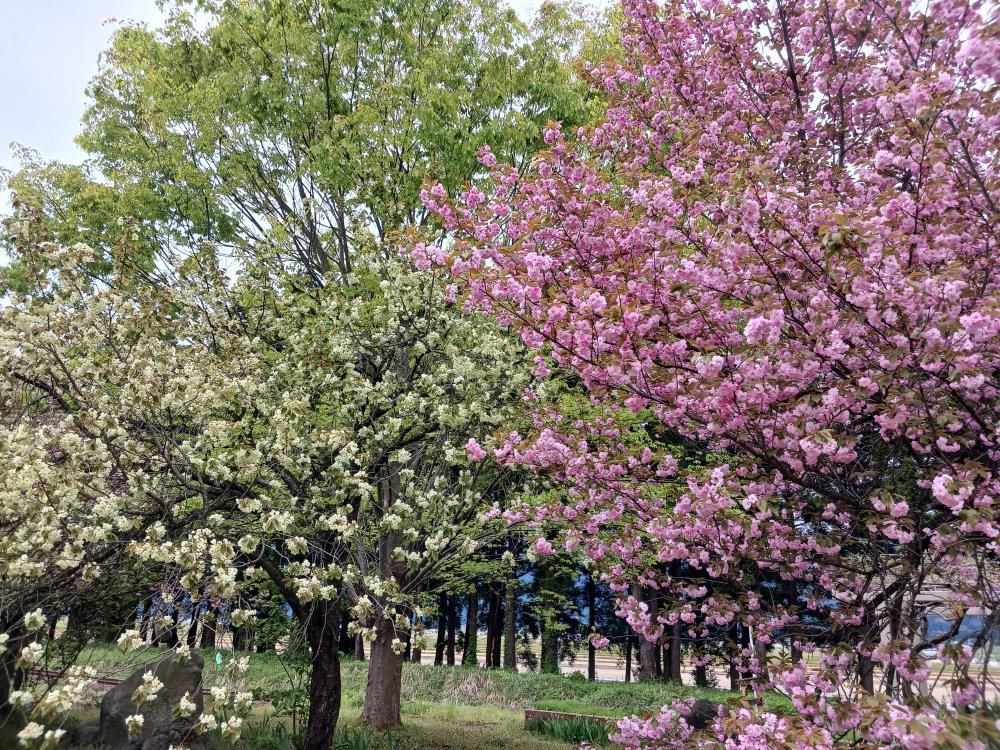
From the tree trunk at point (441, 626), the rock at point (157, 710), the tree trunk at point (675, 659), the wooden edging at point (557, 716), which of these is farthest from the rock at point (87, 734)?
the tree trunk at point (441, 626)

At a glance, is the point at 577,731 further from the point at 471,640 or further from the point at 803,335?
the point at 471,640

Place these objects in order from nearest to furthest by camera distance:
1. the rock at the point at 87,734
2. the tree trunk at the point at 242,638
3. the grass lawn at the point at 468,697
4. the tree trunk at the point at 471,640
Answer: the tree trunk at the point at 242,638 < the rock at the point at 87,734 < the grass lawn at the point at 468,697 < the tree trunk at the point at 471,640

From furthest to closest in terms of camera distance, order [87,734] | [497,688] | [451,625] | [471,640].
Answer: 1. [451,625]
2. [471,640]
3. [497,688]
4. [87,734]

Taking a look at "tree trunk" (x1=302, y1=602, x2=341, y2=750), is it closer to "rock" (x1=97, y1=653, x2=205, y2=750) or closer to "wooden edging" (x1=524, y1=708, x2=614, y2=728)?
"rock" (x1=97, y1=653, x2=205, y2=750)

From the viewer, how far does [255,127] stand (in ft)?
31.0

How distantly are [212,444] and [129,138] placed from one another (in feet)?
24.6

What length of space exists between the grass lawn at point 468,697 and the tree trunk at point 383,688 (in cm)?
28

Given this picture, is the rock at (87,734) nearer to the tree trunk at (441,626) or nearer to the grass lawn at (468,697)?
the grass lawn at (468,697)

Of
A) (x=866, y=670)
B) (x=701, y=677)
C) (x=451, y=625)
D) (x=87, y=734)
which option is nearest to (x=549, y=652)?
(x=701, y=677)

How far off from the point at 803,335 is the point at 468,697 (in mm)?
15288

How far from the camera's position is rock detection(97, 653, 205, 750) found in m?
7.69

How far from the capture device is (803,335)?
4.31 meters

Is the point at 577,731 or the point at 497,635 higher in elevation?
the point at 497,635

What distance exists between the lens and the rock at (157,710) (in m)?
7.69
